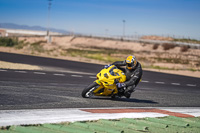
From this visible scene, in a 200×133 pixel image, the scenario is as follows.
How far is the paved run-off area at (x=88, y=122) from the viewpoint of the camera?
559 centimetres

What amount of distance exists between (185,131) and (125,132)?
4.74ft

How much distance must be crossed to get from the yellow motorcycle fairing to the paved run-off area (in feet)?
8.35

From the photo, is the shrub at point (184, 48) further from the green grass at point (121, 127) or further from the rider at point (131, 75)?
the green grass at point (121, 127)

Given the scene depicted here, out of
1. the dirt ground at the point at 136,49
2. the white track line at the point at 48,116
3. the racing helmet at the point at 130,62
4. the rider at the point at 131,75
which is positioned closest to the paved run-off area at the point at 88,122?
the white track line at the point at 48,116

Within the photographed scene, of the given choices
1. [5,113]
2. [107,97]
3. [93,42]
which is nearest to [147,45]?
[93,42]

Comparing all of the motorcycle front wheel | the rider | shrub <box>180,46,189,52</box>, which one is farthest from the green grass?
shrub <box>180,46,189,52</box>

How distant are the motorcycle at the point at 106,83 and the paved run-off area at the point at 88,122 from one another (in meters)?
2.50

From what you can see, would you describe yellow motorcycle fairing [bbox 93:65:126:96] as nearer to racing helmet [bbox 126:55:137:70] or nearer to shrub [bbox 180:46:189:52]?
racing helmet [bbox 126:55:137:70]

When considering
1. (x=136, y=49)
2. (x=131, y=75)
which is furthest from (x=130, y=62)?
(x=136, y=49)

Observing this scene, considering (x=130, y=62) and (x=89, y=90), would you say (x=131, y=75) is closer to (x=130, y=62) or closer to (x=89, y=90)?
(x=130, y=62)

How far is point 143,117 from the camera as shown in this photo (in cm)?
774

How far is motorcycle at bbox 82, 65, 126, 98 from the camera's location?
413 inches

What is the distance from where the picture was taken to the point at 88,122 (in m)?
6.45

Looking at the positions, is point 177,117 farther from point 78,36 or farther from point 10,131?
point 78,36
